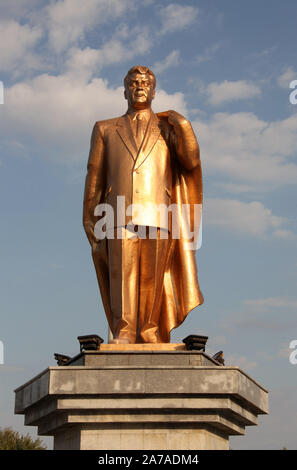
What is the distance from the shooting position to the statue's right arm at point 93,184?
9.91 m

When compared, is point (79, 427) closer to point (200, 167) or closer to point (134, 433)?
point (134, 433)

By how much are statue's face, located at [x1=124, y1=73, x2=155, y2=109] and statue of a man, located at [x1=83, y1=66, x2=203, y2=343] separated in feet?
0.04

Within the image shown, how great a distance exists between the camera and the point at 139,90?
10.1 m

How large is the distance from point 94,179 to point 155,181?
869mm

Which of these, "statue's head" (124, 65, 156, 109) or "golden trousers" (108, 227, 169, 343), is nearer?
"golden trousers" (108, 227, 169, 343)

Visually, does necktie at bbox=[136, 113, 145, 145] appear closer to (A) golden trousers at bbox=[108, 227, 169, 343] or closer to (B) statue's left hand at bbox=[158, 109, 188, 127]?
(B) statue's left hand at bbox=[158, 109, 188, 127]

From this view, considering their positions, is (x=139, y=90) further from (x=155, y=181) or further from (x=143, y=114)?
(x=155, y=181)

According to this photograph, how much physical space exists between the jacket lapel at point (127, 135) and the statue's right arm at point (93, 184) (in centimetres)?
29

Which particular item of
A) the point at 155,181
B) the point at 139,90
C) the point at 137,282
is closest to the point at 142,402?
the point at 137,282

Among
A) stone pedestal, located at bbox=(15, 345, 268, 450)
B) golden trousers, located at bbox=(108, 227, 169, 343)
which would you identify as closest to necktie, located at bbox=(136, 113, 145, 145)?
golden trousers, located at bbox=(108, 227, 169, 343)

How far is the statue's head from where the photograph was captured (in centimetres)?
1007

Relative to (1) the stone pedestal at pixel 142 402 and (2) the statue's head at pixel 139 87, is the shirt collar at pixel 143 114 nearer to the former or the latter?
(2) the statue's head at pixel 139 87
